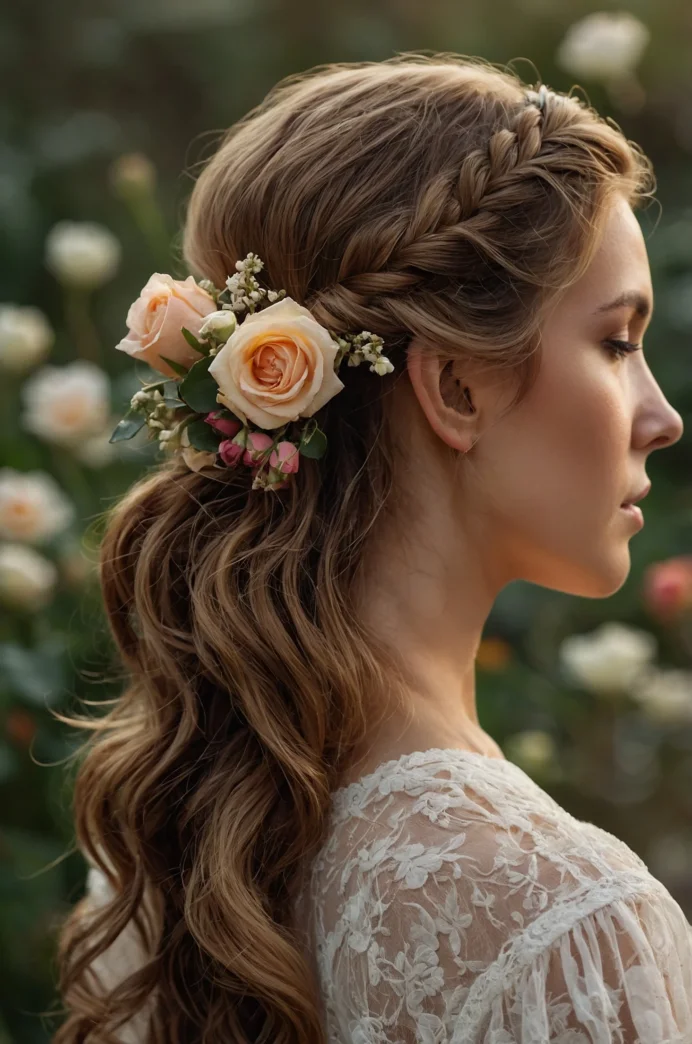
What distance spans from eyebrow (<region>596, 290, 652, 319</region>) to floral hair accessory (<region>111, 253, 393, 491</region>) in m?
0.30

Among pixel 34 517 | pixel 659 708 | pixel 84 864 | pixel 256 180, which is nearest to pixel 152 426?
pixel 256 180

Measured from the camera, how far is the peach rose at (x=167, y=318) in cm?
150

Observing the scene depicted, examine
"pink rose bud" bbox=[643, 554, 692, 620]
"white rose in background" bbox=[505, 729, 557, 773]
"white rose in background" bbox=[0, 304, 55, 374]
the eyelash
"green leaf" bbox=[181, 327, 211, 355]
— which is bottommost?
"white rose in background" bbox=[505, 729, 557, 773]

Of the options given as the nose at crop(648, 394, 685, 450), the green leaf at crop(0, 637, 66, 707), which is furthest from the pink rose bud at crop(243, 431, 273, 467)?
the green leaf at crop(0, 637, 66, 707)

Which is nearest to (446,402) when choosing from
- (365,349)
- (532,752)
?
(365,349)

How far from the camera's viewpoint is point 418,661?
1561 millimetres

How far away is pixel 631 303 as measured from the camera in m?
1.54

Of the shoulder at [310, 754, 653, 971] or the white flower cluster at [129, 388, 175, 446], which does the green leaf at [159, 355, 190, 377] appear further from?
the shoulder at [310, 754, 653, 971]

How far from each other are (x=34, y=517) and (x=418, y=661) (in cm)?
105

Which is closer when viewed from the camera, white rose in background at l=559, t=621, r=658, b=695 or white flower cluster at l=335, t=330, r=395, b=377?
white flower cluster at l=335, t=330, r=395, b=377

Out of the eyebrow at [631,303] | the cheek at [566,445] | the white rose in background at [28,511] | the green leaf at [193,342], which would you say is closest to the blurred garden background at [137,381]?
the white rose in background at [28,511]

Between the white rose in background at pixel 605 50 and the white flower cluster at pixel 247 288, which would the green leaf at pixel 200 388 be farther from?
the white rose in background at pixel 605 50

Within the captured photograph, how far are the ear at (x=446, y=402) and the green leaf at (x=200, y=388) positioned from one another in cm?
24

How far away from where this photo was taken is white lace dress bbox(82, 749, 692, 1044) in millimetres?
1233
